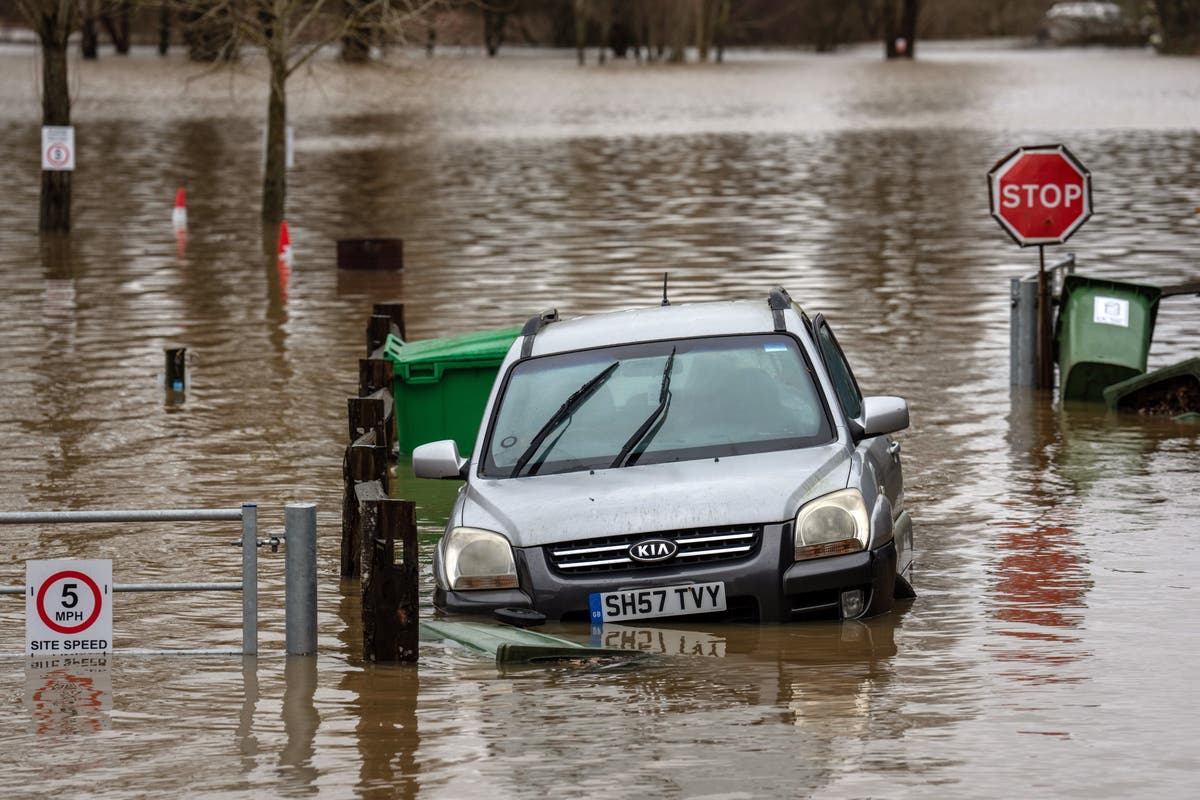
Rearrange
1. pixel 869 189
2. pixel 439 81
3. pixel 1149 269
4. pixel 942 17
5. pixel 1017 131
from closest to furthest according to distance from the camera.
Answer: pixel 1149 269
pixel 869 189
pixel 1017 131
pixel 439 81
pixel 942 17

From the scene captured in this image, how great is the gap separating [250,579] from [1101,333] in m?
9.37

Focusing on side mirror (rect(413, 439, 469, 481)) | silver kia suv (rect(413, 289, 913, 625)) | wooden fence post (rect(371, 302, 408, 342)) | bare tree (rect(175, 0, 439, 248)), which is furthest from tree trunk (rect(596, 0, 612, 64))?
side mirror (rect(413, 439, 469, 481))

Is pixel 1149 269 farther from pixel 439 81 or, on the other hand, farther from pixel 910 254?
pixel 439 81

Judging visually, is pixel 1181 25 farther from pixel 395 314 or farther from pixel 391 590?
pixel 391 590

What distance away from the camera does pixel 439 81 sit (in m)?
87.6

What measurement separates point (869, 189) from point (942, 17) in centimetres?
10530

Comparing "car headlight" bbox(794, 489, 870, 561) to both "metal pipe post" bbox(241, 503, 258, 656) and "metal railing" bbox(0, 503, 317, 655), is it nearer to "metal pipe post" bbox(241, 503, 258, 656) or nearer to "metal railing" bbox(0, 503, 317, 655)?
"metal railing" bbox(0, 503, 317, 655)

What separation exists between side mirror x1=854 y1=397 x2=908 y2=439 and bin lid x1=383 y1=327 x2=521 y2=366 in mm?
4135

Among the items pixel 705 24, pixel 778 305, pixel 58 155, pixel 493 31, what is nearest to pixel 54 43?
pixel 58 155

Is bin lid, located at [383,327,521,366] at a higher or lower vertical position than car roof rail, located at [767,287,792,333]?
lower

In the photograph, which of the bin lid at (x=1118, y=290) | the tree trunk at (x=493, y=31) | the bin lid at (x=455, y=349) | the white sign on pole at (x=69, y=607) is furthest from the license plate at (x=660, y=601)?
the tree trunk at (x=493, y=31)

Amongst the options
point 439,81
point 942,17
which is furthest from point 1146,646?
point 942,17

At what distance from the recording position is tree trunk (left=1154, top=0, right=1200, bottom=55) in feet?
370

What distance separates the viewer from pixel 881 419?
1012 cm
